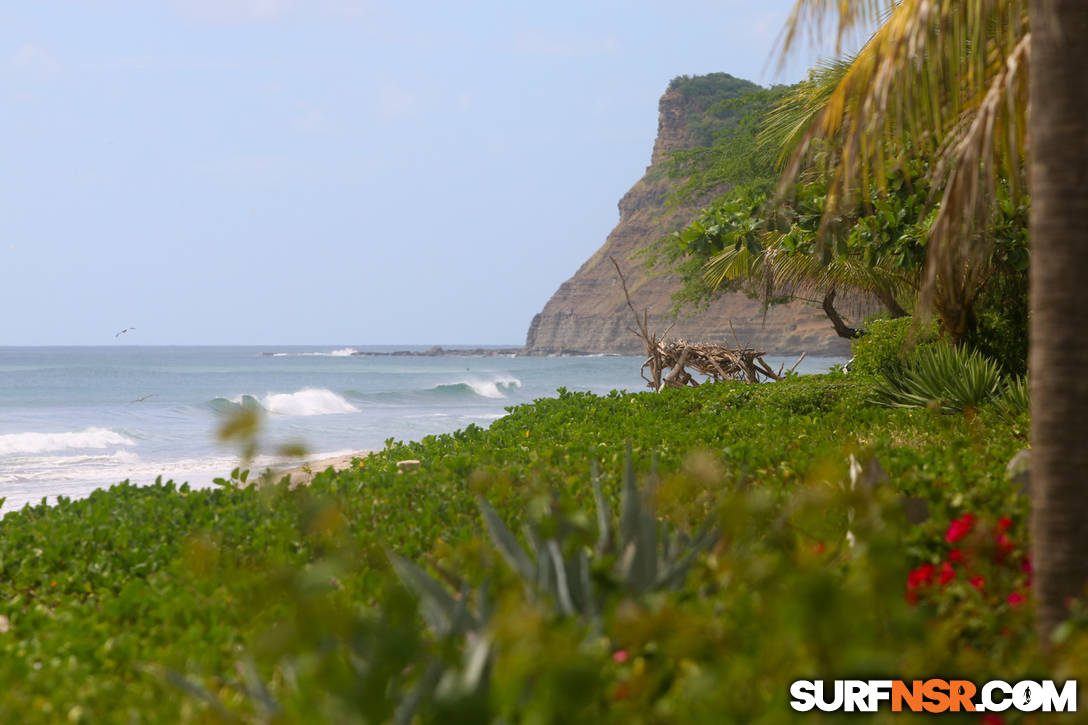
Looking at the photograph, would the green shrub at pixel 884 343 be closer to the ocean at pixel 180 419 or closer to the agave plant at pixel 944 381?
the agave plant at pixel 944 381

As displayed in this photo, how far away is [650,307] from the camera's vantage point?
189 ft

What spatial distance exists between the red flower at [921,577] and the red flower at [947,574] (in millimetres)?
36

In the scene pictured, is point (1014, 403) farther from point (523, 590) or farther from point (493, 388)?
point (493, 388)

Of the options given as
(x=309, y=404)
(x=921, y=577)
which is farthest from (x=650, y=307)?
(x=921, y=577)

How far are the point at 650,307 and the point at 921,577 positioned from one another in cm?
5516

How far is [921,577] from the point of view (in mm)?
3088

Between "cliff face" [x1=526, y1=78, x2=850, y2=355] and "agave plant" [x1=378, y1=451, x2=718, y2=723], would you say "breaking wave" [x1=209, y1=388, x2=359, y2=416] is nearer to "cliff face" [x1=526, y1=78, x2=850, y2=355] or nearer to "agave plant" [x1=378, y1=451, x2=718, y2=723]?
"agave plant" [x1=378, y1=451, x2=718, y2=723]

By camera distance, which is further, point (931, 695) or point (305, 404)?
point (305, 404)

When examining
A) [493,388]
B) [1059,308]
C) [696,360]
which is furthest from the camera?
[493,388]

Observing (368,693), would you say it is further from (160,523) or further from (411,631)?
(160,523)

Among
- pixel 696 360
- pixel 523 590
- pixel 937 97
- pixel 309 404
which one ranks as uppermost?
pixel 937 97

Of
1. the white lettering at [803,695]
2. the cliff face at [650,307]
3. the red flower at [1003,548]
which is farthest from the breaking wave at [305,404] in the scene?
the cliff face at [650,307]

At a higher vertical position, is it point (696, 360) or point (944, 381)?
point (696, 360)

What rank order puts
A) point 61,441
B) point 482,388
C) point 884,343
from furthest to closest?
1. point 482,388
2. point 61,441
3. point 884,343
